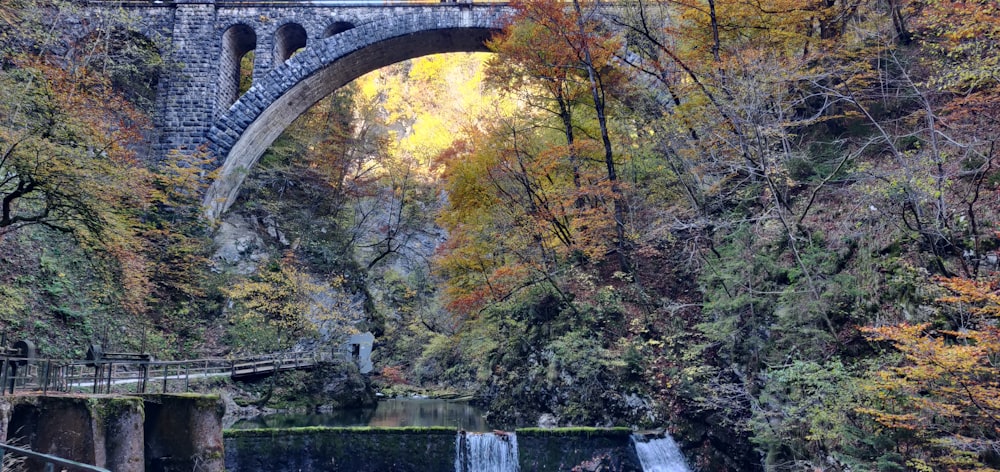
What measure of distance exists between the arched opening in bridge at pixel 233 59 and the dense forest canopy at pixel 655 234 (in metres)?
2.19

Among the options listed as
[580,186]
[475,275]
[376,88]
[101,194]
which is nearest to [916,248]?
[580,186]

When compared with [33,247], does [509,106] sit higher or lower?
higher

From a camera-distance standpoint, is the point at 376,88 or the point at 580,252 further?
the point at 376,88

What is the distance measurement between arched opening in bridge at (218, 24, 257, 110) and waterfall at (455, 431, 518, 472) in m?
15.2

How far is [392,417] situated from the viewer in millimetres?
16547

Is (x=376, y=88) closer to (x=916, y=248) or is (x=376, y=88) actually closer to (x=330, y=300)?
(x=330, y=300)

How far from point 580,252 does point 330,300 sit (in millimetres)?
10434

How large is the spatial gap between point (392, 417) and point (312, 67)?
38.7 feet

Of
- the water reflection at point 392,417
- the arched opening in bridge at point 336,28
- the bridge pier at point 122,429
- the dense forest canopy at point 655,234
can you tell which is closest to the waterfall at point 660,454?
the dense forest canopy at point 655,234

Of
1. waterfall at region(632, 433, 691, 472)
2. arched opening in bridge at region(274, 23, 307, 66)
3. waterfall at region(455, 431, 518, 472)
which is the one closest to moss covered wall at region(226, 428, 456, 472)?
waterfall at region(455, 431, 518, 472)

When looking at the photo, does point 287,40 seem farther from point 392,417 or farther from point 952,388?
point 952,388

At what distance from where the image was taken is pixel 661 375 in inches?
426

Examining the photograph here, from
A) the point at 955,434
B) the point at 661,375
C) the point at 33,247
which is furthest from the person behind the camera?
the point at 33,247

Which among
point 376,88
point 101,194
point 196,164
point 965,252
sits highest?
point 376,88
